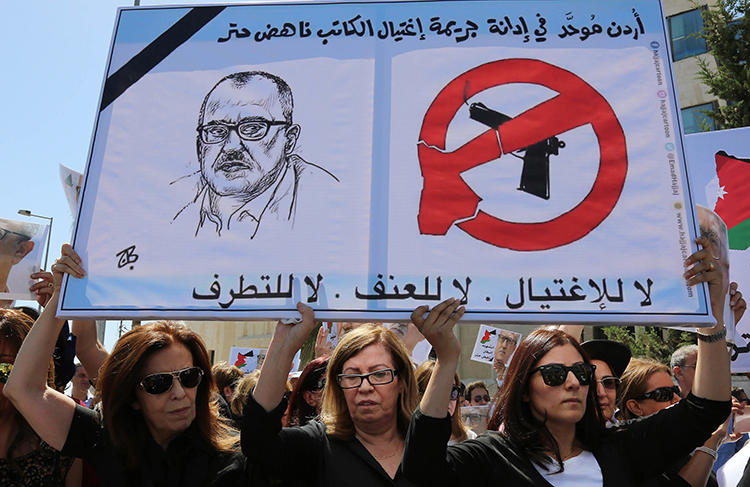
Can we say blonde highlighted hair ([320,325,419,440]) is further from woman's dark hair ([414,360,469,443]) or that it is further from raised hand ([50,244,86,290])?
raised hand ([50,244,86,290])

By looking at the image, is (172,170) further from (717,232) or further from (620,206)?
(717,232)

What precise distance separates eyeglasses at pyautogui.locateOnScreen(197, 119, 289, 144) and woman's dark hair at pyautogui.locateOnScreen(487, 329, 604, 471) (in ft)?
4.51

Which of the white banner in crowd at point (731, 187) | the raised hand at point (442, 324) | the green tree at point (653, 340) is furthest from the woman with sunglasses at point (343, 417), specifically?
the green tree at point (653, 340)

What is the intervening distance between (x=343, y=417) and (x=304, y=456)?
0.88 feet

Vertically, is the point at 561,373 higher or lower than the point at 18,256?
lower

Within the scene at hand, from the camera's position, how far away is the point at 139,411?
273 centimetres

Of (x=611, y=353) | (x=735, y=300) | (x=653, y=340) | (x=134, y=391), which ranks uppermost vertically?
(x=653, y=340)

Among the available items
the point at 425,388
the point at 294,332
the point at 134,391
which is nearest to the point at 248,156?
the point at 294,332

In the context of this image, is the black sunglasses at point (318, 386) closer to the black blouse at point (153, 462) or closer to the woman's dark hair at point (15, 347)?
the black blouse at point (153, 462)

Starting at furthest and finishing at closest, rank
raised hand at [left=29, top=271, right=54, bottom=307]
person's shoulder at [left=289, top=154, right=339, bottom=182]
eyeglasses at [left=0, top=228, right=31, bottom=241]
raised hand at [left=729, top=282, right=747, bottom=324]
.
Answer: eyeglasses at [left=0, top=228, right=31, bottom=241] → raised hand at [left=29, top=271, right=54, bottom=307] → raised hand at [left=729, top=282, right=747, bottom=324] → person's shoulder at [left=289, top=154, right=339, bottom=182]

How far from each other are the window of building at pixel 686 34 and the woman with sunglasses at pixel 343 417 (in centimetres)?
2106

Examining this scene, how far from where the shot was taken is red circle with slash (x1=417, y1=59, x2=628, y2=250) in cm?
243

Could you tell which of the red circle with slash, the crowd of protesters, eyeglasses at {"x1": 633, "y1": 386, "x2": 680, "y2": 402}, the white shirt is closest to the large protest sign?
the red circle with slash

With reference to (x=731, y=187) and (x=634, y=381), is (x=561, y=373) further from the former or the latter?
(x=731, y=187)
